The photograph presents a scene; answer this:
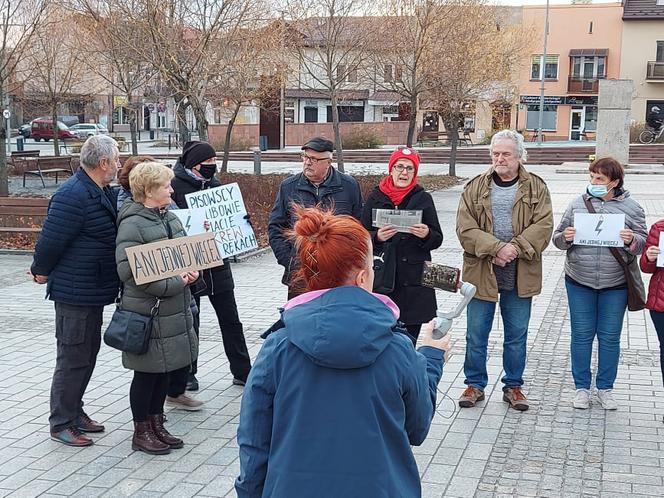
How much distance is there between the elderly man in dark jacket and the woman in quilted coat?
147 inches

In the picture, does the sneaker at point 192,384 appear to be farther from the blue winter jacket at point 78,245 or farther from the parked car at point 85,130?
the parked car at point 85,130

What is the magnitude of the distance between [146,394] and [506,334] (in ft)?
8.77

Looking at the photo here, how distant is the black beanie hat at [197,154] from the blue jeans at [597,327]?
115 inches

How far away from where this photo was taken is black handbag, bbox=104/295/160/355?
506cm

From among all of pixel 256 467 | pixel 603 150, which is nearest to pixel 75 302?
pixel 256 467

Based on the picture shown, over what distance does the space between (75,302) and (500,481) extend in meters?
2.90

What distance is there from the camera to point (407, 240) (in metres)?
5.61

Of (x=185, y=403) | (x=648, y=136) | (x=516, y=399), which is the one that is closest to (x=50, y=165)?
(x=185, y=403)

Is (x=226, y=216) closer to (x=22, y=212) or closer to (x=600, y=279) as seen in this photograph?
(x=600, y=279)

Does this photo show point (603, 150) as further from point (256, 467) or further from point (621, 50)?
point (256, 467)

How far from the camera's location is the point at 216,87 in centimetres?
2200

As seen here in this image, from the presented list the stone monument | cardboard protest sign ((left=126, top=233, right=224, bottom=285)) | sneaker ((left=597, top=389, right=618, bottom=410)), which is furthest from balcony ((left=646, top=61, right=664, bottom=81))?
cardboard protest sign ((left=126, top=233, right=224, bottom=285))

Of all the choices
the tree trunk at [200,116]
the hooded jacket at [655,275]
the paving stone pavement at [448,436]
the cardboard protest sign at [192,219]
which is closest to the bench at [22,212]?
the tree trunk at [200,116]

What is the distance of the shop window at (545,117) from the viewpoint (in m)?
62.3
